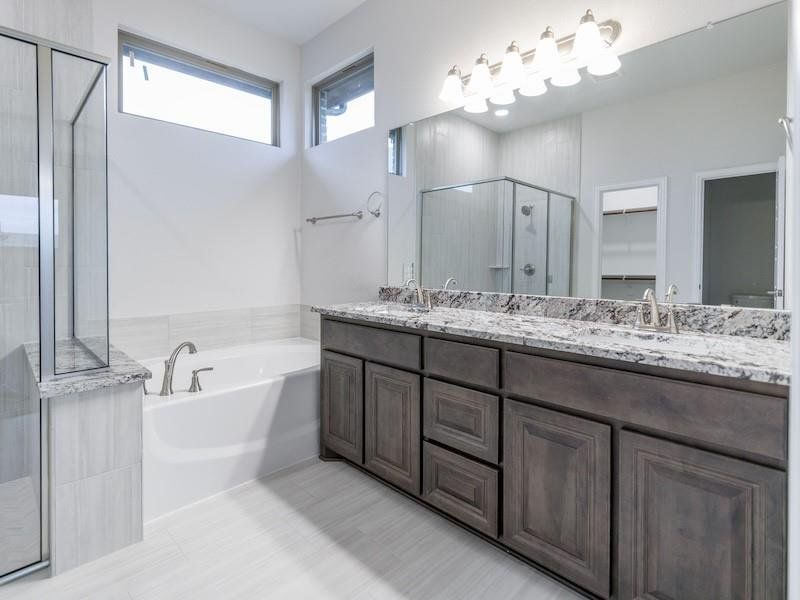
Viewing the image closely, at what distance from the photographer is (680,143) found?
5.37 ft

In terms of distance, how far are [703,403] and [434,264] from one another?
163 centimetres

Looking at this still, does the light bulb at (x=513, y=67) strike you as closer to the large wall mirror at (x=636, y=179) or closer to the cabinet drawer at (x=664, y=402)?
the large wall mirror at (x=636, y=179)

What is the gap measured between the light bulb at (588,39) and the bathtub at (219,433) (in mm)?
1976

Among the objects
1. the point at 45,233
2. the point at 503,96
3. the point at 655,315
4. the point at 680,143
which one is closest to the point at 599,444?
the point at 655,315

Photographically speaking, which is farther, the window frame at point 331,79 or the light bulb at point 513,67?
the window frame at point 331,79

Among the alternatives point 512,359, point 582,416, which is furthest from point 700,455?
point 512,359

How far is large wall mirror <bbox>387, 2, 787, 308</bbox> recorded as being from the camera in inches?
58.7

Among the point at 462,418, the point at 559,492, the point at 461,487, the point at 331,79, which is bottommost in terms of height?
the point at 461,487

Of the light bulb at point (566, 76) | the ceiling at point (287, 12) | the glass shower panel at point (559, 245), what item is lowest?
the glass shower panel at point (559, 245)

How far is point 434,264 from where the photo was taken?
2.55 m

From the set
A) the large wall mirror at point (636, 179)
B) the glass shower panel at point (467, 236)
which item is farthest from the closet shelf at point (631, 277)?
the glass shower panel at point (467, 236)

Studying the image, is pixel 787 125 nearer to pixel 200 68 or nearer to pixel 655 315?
pixel 655 315

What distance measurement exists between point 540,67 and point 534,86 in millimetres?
81

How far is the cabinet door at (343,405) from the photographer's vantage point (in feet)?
7.02
